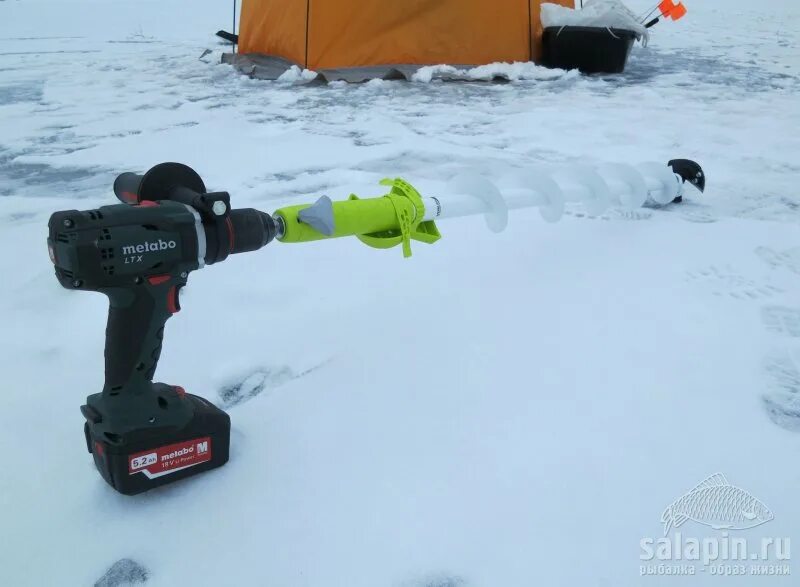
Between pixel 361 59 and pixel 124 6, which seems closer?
pixel 361 59

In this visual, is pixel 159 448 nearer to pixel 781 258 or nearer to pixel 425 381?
pixel 425 381

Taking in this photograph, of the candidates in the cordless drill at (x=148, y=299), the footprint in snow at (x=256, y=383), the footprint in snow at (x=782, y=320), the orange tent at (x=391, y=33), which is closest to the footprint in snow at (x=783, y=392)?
the footprint in snow at (x=782, y=320)

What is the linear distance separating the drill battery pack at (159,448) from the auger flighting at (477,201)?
0.34m

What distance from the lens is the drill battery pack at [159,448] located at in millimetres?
973

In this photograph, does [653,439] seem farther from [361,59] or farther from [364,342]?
[361,59]

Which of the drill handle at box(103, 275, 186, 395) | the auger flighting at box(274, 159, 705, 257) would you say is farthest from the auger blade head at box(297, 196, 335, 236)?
the drill handle at box(103, 275, 186, 395)

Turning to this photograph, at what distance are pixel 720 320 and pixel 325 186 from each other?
4.73 feet

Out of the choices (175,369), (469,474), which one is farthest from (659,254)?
(175,369)

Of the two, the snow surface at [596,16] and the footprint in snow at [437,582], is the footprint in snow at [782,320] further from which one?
the snow surface at [596,16]

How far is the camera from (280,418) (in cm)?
121

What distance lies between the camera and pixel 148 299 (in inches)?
38.5

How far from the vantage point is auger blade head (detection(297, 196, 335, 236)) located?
118 cm

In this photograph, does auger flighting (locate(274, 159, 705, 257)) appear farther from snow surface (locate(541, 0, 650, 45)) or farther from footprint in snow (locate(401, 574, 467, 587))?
snow surface (locate(541, 0, 650, 45))

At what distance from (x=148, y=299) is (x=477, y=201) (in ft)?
2.91
